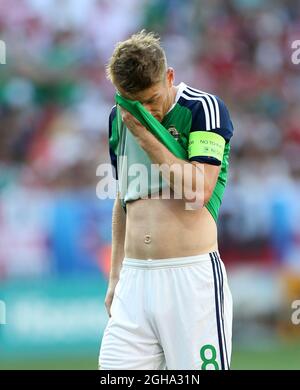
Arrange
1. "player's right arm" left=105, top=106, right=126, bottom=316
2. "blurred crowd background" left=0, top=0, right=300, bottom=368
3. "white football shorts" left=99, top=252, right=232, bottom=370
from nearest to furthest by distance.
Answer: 1. "white football shorts" left=99, top=252, right=232, bottom=370
2. "player's right arm" left=105, top=106, right=126, bottom=316
3. "blurred crowd background" left=0, top=0, right=300, bottom=368

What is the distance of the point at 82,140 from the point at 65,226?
1.36 metres

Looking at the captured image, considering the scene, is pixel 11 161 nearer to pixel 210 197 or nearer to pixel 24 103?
pixel 24 103

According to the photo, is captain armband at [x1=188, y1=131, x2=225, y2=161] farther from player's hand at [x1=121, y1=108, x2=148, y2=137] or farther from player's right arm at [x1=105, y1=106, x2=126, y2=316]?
player's right arm at [x1=105, y1=106, x2=126, y2=316]

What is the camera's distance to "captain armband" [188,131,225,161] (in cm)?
372

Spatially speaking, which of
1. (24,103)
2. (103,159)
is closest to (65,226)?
(103,159)

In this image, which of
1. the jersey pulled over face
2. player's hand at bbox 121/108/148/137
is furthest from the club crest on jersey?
player's hand at bbox 121/108/148/137

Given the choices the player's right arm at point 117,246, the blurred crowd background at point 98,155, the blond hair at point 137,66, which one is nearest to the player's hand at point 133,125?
the blond hair at point 137,66

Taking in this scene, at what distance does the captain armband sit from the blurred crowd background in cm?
423

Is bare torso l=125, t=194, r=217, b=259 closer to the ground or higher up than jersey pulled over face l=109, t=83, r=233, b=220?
closer to the ground

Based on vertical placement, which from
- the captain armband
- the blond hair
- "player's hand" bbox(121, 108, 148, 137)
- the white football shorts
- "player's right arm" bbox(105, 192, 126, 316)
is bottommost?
the white football shorts

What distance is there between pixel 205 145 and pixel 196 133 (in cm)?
8

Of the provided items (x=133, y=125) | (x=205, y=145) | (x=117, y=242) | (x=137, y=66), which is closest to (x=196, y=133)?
(x=205, y=145)

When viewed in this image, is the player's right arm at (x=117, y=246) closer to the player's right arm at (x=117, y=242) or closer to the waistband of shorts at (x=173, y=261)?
the player's right arm at (x=117, y=242)

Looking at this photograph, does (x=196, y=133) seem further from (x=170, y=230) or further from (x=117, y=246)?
(x=117, y=246)
